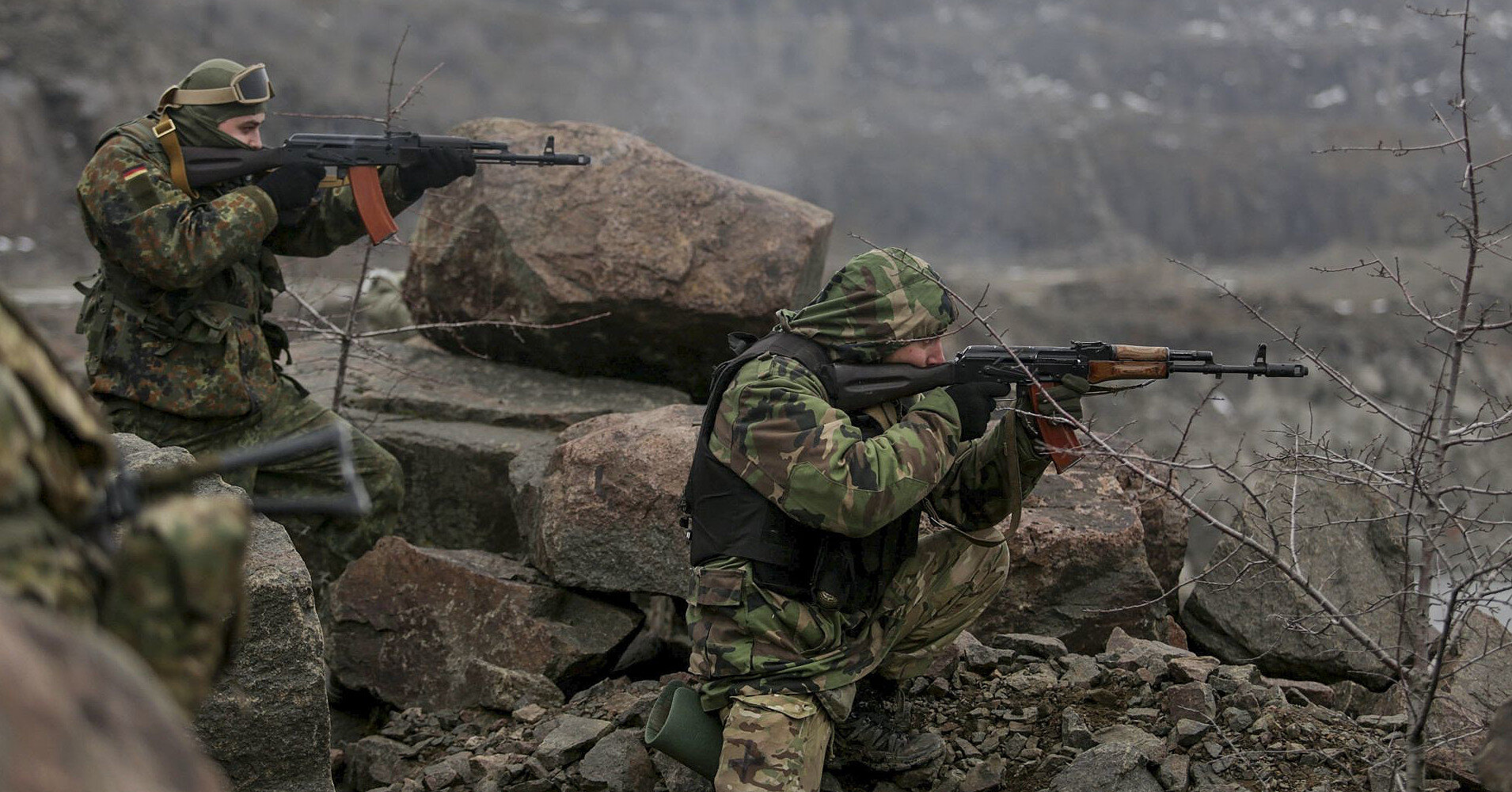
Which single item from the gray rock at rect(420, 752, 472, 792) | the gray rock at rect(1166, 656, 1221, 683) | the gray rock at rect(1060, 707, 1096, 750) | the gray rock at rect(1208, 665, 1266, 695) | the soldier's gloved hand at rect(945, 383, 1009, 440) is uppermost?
the soldier's gloved hand at rect(945, 383, 1009, 440)

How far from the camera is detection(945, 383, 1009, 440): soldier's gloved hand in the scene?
3.74m

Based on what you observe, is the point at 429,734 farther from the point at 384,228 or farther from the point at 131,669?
the point at 131,669

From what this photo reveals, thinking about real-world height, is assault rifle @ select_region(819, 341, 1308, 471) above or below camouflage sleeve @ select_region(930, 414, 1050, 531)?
above

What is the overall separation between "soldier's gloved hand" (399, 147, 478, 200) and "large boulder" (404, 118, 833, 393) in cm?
98

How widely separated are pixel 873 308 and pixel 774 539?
2.19 ft

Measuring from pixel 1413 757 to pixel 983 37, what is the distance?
37.9m

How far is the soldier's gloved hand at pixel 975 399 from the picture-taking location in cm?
374

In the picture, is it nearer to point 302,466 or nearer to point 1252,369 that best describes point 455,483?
point 302,466

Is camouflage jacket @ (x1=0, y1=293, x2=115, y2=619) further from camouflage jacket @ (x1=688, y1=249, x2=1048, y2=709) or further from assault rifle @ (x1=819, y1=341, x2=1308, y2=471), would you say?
assault rifle @ (x1=819, y1=341, x2=1308, y2=471)

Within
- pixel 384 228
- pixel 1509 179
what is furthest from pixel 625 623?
pixel 1509 179

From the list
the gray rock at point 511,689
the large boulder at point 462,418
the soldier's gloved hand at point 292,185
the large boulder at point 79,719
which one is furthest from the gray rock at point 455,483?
the large boulder at point 79,719

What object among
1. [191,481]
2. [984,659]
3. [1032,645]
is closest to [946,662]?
[984,659]

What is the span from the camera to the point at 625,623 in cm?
506

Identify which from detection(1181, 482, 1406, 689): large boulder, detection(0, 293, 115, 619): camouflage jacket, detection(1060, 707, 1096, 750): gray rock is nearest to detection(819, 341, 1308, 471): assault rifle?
detection(1060, 707, 1096, 750): gray rock
